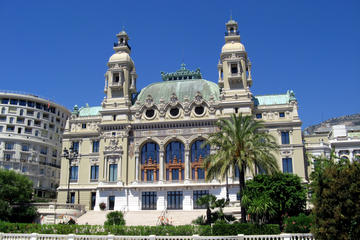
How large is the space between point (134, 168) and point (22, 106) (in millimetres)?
40515

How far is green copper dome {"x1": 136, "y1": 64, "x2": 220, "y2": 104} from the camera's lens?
70.5 metres

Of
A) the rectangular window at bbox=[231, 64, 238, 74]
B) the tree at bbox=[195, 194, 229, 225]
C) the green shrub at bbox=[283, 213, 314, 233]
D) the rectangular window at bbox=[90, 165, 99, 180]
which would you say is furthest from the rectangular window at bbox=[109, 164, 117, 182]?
the green shrub at bbox=[283, 213, 314, 233]

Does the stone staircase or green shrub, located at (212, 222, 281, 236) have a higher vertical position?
the stone staircase

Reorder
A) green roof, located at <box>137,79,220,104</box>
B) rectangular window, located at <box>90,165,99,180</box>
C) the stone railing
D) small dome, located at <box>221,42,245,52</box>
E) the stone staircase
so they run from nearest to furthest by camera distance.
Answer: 1. the stone railing
2. the stone staircase
3. small dome, located at <box>221,42,245,52</box>
4. rectangular window, located at <box>90,165,99,180</box>
5. green roof, located at <box>137,79,220,104</box>

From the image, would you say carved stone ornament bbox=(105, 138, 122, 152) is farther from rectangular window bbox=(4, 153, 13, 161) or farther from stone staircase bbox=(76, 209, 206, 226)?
rectangular window bbox=(4, 153, 13, 161)

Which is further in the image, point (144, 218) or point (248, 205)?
point (144, 218)

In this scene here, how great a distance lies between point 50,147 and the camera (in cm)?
9419

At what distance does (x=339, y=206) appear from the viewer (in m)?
23.2

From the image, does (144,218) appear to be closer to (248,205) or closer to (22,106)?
(248,205)

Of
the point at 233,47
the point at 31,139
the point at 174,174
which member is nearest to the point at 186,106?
the point at 174,174

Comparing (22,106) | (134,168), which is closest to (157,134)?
(134,168)

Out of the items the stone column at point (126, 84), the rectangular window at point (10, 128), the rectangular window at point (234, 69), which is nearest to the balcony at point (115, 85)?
the stone column at point (126, 84)

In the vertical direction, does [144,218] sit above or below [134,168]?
below

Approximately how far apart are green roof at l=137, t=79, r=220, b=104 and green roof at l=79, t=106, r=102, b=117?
32.0 feet
